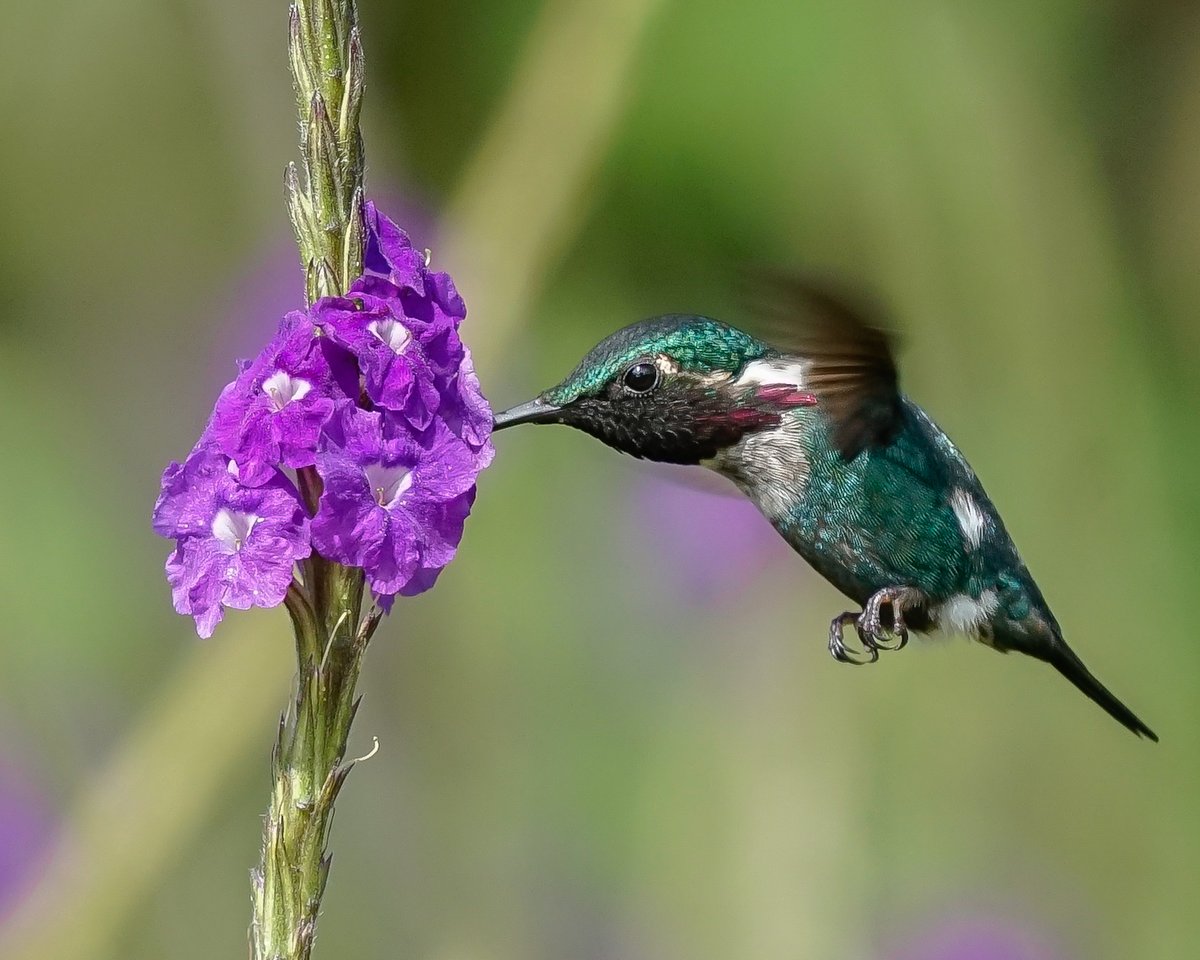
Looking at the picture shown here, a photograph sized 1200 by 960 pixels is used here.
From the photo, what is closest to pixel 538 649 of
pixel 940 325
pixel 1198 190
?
pixel 940 325

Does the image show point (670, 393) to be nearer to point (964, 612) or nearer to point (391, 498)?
point (964, 612)

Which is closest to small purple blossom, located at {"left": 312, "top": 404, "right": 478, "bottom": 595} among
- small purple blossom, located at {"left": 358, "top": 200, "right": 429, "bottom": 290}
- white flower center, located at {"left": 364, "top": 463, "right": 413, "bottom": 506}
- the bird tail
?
white flower center, located at {"left": 364, "top": 463, "right": 413, "bottom": 506}

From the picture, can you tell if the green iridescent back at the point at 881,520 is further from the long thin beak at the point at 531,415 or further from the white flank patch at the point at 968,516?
the long thin beak at the point at 531,415

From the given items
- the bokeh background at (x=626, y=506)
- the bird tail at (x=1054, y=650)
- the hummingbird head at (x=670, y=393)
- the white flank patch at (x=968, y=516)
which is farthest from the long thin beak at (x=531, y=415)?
the bokeh background at (x=626, y=506)

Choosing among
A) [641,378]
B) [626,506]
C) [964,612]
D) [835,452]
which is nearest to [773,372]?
[835,452]

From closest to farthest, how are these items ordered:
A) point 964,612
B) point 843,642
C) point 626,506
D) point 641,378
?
1. point 641,378
2. point 843,642
3. point 964,612
4. point 626,506

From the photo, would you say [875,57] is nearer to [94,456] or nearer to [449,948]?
[94,456]

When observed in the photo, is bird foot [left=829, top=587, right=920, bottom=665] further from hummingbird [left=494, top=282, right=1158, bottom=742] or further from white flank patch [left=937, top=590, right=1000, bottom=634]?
white flank patch [left=937, top=590, right=1000, bottom=634]
